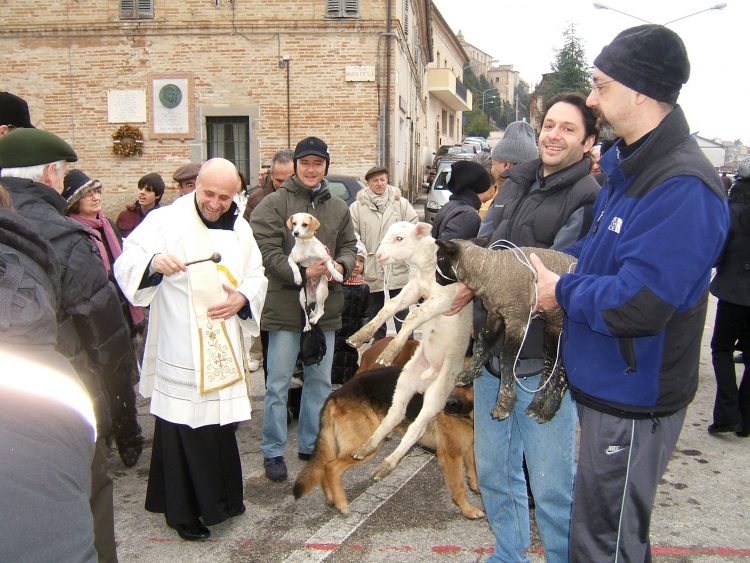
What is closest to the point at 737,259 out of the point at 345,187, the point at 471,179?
the point at 471,179

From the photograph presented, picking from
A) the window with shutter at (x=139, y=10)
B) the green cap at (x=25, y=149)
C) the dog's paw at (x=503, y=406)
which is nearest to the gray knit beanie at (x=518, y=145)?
the dog's paw at (x=503, y=406)

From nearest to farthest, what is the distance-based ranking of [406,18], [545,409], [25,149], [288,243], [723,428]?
1. [545,409]
2. [25,149]
3. [288,243]
4. [723,428]
5. [406,18]

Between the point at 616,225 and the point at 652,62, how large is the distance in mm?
488

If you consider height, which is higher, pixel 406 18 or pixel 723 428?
pixel 406 18

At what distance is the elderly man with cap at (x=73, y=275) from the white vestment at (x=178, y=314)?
25 cm

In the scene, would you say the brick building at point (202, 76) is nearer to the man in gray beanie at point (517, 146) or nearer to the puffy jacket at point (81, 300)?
the man in gray beanie at point (517, 146)

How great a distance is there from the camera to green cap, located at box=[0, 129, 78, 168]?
10.3 feet

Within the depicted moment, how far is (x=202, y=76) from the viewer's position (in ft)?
57.6

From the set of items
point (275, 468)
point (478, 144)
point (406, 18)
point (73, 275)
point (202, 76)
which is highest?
point (406, 18)

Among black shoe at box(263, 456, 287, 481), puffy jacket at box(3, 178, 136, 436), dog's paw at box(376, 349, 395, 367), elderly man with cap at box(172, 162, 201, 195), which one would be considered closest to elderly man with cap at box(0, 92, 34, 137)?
elderly man with cap at box(172, 162, 201, 195)

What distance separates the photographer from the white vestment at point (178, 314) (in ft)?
11.8

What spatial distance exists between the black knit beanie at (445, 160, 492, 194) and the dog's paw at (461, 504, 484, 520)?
1.89 meters

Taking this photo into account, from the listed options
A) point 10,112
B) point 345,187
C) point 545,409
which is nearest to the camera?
point 545,409

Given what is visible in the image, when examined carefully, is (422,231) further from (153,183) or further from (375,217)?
(153,183)
